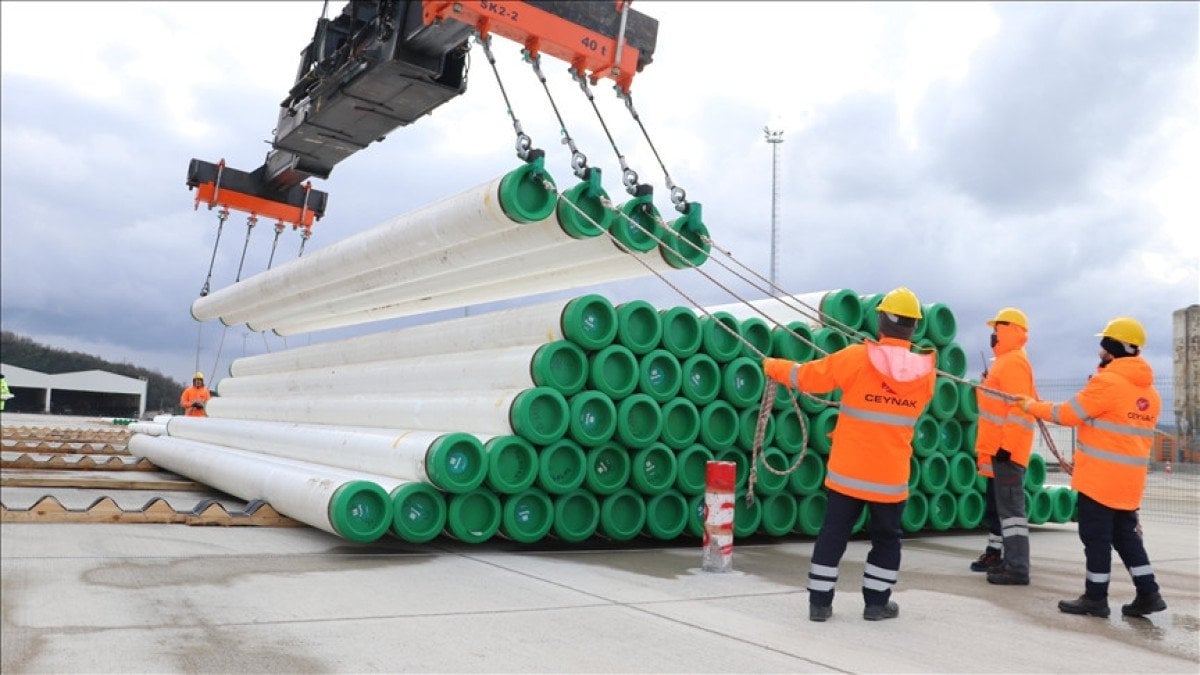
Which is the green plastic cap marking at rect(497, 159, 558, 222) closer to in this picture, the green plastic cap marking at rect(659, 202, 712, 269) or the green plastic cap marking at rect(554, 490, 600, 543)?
the green plastic cap marking at rect(659, 202, 712, 269)

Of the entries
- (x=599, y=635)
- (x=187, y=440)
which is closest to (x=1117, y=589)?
(x=599, y=635)

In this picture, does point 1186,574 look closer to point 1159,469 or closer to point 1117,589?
point 1117,589

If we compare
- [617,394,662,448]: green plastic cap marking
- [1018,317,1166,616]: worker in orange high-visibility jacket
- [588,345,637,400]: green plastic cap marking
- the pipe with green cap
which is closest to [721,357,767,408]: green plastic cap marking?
[617,394,662,448]: green plastic cap marking

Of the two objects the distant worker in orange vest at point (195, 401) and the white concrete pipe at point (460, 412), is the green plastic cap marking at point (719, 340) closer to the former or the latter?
the white concrete pipe at point (460, 412)

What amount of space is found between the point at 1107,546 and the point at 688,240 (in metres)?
3.46

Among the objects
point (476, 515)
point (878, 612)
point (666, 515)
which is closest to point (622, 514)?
point (666, 515)

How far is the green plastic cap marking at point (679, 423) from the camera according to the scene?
6941mm

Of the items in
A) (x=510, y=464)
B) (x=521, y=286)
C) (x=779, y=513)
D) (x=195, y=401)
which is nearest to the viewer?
(x=510, y=464)

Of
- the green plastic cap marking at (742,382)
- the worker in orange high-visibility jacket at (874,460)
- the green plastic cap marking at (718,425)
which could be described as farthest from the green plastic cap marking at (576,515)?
the worker in orange high-visibility jacket at (874,460)

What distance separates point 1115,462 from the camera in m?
5.00

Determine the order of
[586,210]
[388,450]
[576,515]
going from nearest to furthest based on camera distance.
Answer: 1. [586,210]
2. [388,450]
3. [576,515]

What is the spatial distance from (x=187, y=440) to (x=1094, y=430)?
10.7 meters

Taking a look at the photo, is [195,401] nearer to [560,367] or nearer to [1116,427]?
[560,367]

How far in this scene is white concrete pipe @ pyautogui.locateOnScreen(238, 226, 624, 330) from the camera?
23.2 ft
